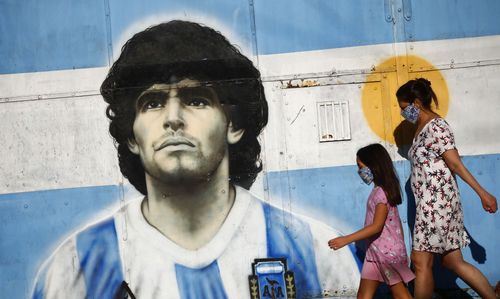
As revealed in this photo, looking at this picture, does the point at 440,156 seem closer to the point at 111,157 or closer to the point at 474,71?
the point at 474,71

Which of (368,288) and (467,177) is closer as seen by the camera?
(467,177)

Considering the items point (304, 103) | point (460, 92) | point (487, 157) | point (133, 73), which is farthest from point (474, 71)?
point (133, 73)

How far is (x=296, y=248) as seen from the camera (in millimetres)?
4625

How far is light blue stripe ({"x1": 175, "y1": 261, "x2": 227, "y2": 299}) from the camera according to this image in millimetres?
4617

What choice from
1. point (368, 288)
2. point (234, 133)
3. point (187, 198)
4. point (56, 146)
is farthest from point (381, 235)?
point (56, 146)

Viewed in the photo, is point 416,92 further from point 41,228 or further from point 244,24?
point 41,228

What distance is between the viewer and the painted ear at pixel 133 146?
470 centimetres

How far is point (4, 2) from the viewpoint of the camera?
472 centimetres

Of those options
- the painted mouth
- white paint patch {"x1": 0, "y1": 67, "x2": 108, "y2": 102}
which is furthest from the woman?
white paint patch {"x1": 0, "y1": 67, "x2": 108, "y2": 102}

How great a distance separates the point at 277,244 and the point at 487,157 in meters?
1.64

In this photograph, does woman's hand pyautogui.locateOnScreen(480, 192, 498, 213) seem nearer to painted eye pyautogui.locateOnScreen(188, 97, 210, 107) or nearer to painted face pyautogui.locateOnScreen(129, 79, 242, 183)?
painted face pyautogui.locateOnScreen(129, 79, 242, 183)

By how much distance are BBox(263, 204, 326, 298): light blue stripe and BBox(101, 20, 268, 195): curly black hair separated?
0.37 metres

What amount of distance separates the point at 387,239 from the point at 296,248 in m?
0.71

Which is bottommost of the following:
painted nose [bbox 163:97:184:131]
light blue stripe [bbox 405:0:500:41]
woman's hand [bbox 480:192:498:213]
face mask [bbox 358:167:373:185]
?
woman's hand [bbox 480:192:498:213]
